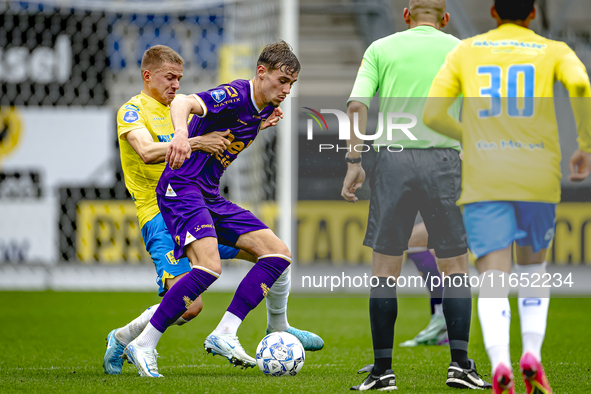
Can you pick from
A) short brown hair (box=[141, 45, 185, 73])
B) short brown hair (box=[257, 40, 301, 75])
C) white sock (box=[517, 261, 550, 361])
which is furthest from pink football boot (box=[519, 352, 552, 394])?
short brown hair (box=[141, 45, 185, 73])

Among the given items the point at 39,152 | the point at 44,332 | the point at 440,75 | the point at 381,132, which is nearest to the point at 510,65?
the point at 440,75

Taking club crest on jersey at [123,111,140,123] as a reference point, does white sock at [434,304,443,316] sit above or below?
below

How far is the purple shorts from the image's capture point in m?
3.55

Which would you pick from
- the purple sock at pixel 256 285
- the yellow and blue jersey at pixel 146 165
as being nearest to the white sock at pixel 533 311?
the purple sock at pixel 256 285

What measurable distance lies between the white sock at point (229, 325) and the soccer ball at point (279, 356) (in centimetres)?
16

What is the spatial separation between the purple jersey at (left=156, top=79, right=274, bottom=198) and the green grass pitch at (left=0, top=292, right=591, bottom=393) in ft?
3.03

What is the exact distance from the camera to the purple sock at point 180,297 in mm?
3510

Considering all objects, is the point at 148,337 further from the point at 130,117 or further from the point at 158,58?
the point at 158,58

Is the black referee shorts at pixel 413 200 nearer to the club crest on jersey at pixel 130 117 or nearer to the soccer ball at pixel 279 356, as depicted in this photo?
the soccer ball at pixel 279 356

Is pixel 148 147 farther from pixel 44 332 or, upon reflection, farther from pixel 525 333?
pixel 44 332

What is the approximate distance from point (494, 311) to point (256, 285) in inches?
52.8

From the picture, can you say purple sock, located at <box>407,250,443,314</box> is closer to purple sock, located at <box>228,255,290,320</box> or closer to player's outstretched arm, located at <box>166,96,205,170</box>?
purple sock, located at <box>228,255,290,320</box>

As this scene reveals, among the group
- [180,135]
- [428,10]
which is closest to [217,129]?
[180,135]

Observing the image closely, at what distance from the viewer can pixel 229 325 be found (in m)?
3.56
